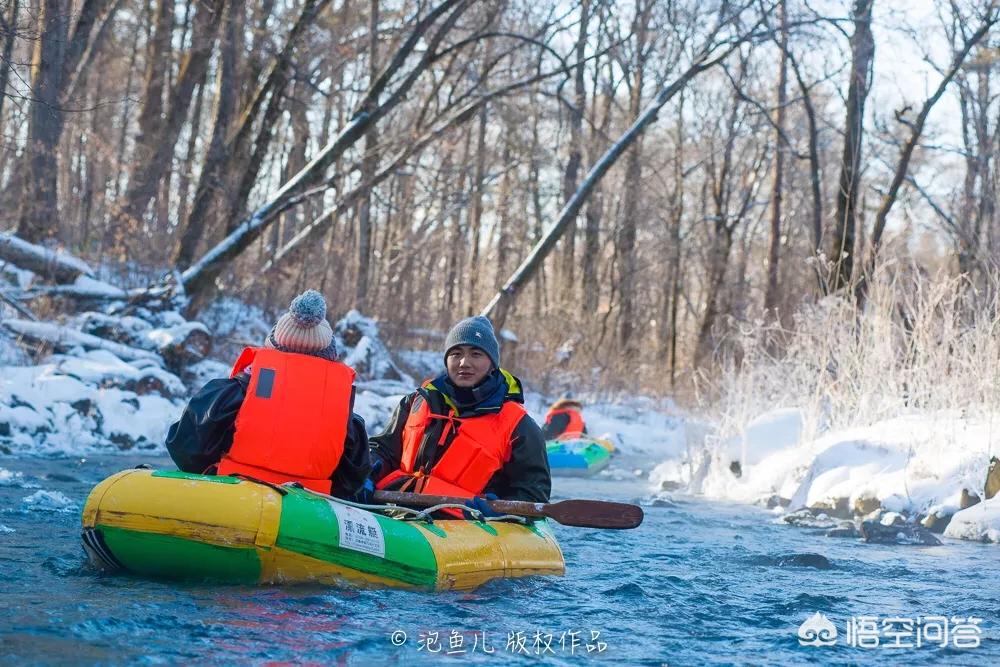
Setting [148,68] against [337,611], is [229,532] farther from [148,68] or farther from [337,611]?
[148,68]

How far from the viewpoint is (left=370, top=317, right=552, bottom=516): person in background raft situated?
18.3ft

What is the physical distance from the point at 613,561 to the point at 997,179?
5065 mm

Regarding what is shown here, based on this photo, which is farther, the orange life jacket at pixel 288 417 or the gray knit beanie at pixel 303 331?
the gray knit beanie at pixel 303 331

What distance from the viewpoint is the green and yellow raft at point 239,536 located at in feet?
13.9

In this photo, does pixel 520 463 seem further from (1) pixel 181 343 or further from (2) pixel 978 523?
(1) pixel 181 343

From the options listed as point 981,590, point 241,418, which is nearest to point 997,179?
point 981,590

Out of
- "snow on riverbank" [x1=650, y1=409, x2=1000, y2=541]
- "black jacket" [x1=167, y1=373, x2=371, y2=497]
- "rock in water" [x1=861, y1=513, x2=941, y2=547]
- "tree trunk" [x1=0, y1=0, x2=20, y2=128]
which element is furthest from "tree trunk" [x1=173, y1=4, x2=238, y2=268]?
"black jacket" [x1=167, y1=373, x2=371, y2=497]

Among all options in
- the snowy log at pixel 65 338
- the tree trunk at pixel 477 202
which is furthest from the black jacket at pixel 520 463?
the tree trunk at pixel 477 202

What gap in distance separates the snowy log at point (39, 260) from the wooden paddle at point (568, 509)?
28.1 feet

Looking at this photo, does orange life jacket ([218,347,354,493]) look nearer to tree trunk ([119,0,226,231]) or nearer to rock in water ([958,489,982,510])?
rock in water ([958,489,982,510])
